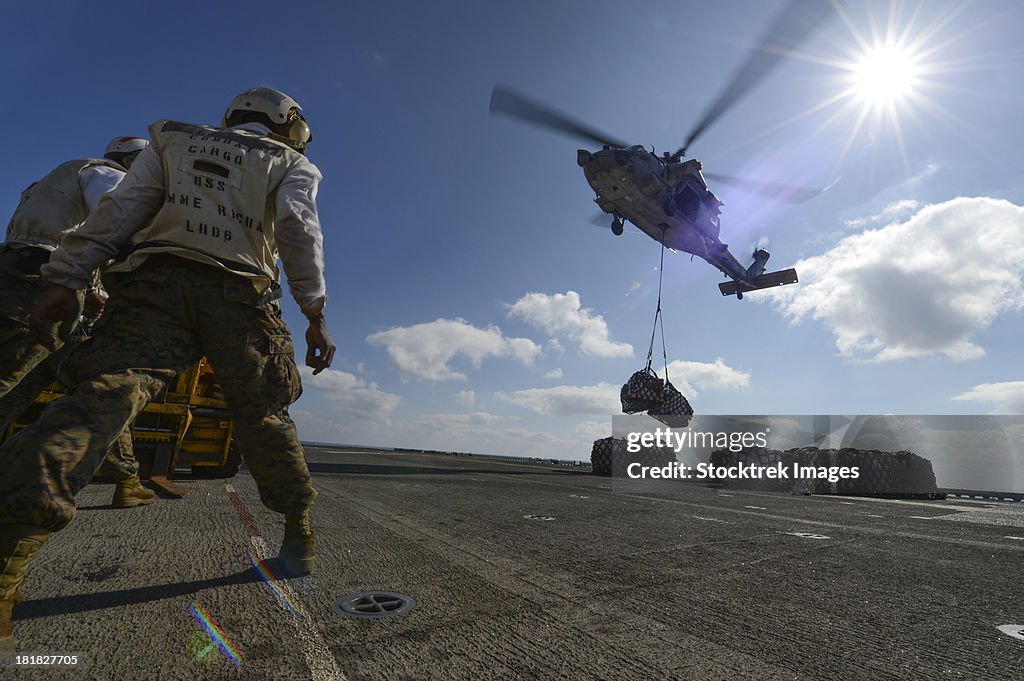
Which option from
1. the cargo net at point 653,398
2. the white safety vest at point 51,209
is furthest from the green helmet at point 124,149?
the cargo net at point 653,398

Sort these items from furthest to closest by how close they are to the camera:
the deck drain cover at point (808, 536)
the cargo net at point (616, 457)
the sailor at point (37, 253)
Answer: the cargo net at point (616, 457) → the deck drain cover at point (808, 536) → the sailor at point (37, 253)

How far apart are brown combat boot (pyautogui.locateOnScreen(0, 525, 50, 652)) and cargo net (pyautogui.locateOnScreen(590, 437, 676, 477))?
71.6 ft

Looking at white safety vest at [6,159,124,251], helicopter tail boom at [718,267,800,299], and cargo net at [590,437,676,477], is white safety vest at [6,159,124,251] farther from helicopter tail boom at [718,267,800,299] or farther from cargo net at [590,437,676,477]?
helicopter tail boom at [718,267,800,299]

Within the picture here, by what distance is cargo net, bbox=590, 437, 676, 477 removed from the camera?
2220cm

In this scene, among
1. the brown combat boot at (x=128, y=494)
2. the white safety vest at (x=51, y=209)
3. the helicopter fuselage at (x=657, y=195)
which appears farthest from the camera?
the helicopter fuselage at (x=657, y=195)

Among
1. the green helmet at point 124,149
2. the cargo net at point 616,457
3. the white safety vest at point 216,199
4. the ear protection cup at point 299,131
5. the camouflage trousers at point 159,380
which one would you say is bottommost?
the cargo net at point 616,457

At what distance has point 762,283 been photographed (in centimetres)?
2622

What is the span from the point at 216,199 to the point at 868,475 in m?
22.0

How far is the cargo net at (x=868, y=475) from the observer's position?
54.4 ft

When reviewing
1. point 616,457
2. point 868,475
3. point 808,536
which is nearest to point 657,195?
point 616,457

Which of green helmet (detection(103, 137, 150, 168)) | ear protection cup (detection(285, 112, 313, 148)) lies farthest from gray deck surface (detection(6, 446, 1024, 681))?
green helmet (detection(103, 137, 150, 168))

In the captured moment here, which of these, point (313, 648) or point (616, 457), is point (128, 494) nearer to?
point (313, 648)

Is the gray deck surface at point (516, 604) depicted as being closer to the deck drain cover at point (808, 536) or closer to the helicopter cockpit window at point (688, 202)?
the deck drain cover at point (808, 536)

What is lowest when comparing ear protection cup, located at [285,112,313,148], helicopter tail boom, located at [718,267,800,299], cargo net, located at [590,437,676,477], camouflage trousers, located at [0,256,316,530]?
cargo net, located at [590,437,676,477]
